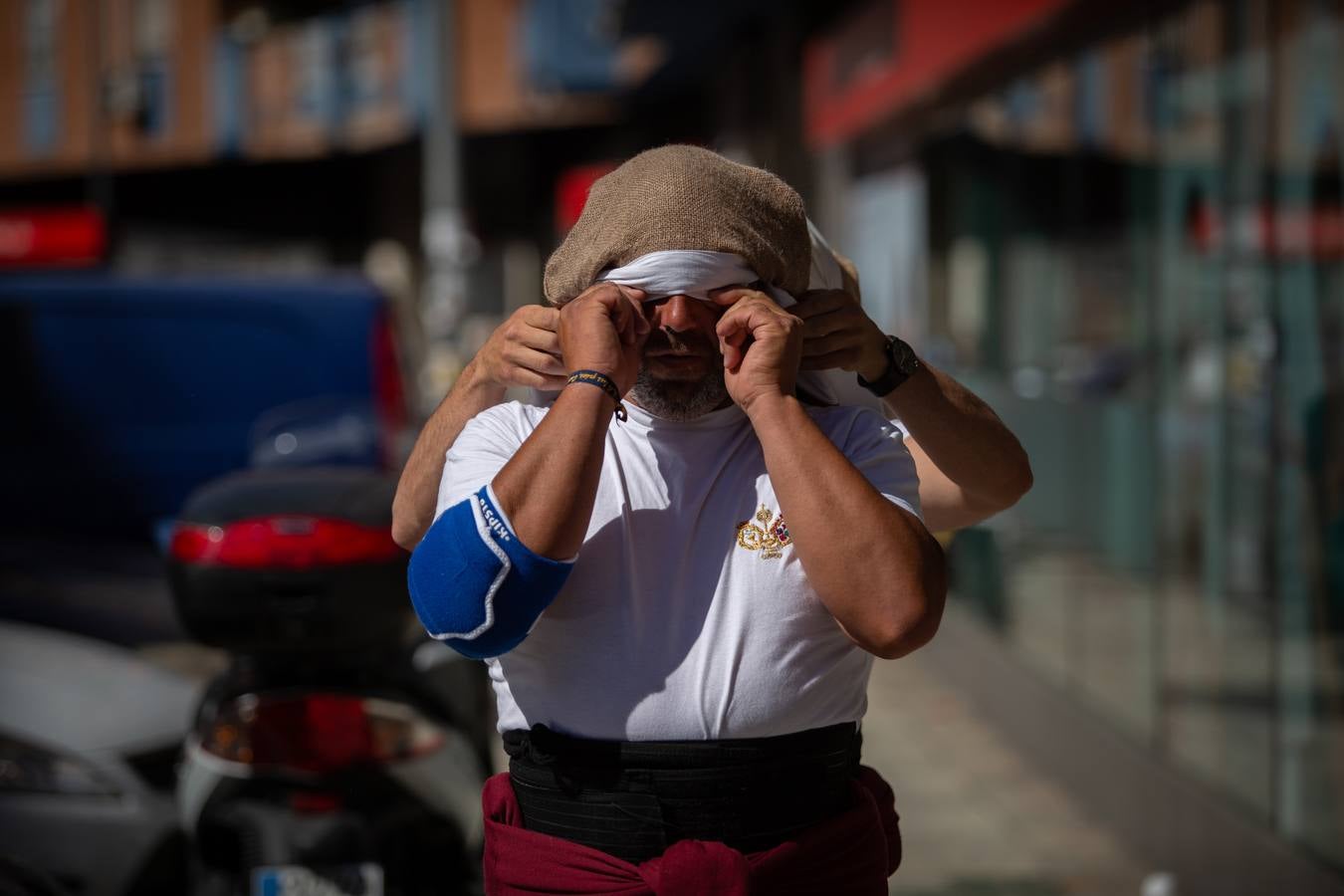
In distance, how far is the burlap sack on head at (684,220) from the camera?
6.71 ft

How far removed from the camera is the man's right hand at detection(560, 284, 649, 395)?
199 cm

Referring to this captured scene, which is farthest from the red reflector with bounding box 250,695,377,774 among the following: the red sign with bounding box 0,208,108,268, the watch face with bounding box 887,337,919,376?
the red sign with bounding box 0,208,108,268

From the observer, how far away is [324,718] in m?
3.14

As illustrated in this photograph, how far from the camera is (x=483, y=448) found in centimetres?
215

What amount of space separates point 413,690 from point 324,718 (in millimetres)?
214

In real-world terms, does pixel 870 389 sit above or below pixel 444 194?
below

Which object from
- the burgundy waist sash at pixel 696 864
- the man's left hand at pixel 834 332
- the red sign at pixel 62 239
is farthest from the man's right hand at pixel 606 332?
the red sign at pixel 62 239

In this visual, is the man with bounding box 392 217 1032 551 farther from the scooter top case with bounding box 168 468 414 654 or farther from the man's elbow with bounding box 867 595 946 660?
the scooter top case with bounding box 168 468 414 654

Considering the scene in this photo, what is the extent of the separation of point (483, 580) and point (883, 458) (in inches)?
21.4

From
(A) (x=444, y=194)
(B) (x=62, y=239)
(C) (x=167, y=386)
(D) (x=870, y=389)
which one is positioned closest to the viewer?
(D) (x=870, y=389)

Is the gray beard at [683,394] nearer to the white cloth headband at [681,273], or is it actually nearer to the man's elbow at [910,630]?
the white cloth headband at [681,273]

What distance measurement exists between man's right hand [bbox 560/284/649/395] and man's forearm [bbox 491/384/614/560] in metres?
0.04

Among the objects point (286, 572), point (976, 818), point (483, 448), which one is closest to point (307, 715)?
point (286, 572)

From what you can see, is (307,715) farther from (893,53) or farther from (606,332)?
(893,53)
